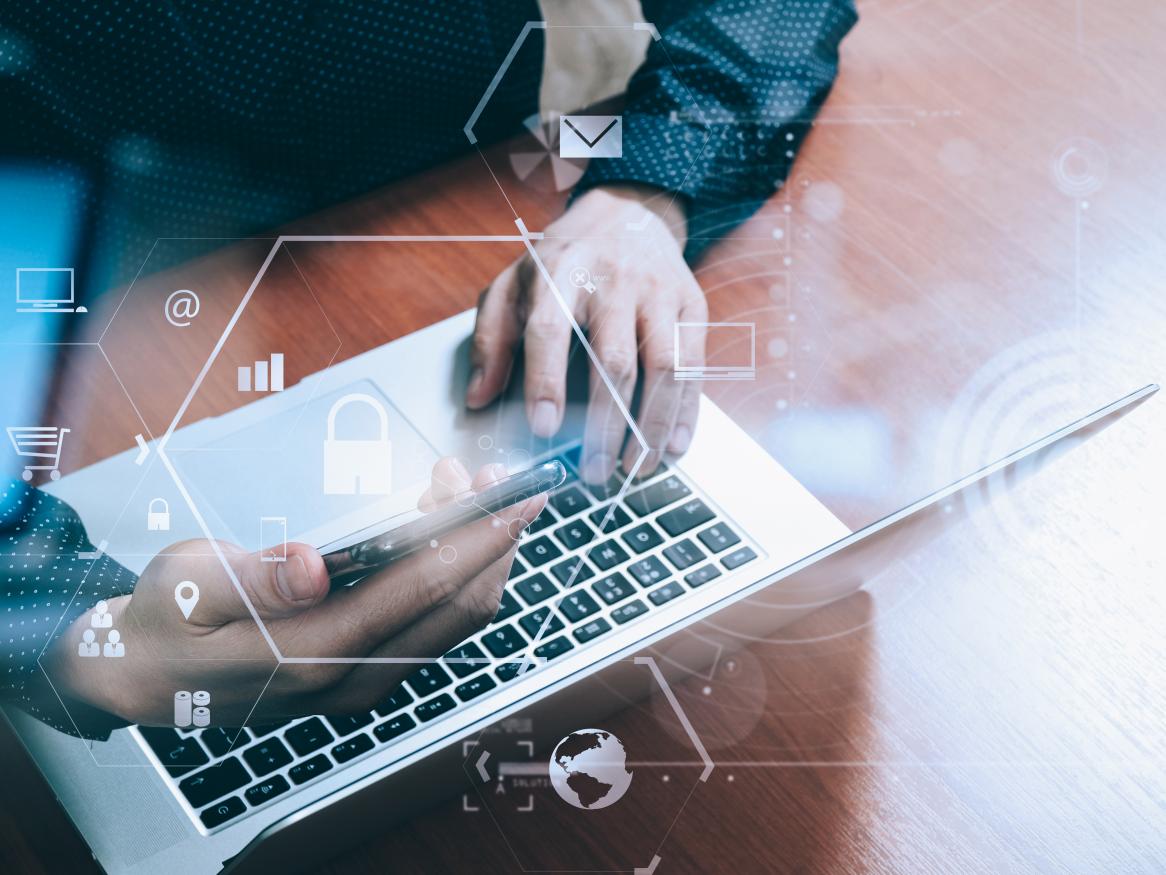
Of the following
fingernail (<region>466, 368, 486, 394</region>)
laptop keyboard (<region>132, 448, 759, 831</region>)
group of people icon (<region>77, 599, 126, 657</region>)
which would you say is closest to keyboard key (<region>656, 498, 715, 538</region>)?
laptop keyboard (<region>132, 448, 759, 831</region>)

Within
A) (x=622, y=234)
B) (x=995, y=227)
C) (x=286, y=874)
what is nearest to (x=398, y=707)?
(x=286, y=874)

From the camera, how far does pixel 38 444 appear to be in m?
0.42

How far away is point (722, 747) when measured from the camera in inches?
13.8

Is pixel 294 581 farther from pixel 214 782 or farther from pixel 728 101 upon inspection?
pixel 728 101

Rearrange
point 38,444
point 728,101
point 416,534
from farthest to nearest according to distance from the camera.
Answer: point 728,101
point 38,444
point 416,534

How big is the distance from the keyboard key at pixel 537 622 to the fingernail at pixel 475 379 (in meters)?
0.11

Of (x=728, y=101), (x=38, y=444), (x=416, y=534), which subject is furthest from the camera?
(x=728, y=101)

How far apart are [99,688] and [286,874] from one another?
94mm

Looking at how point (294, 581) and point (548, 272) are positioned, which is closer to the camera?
point (294, 581)

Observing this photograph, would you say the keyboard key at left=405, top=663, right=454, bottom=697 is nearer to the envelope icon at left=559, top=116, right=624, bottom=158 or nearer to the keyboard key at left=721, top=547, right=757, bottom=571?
the keyboard key at left=721, top=547, right=757, bottom=571

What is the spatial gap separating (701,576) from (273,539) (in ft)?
0.54

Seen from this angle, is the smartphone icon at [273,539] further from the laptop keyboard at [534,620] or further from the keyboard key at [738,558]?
the keyboard key at [738,558]

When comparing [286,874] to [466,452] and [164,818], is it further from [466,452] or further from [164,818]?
[466,452]

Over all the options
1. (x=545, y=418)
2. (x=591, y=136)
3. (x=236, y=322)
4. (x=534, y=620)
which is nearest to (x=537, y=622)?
(x=534, y=620)
